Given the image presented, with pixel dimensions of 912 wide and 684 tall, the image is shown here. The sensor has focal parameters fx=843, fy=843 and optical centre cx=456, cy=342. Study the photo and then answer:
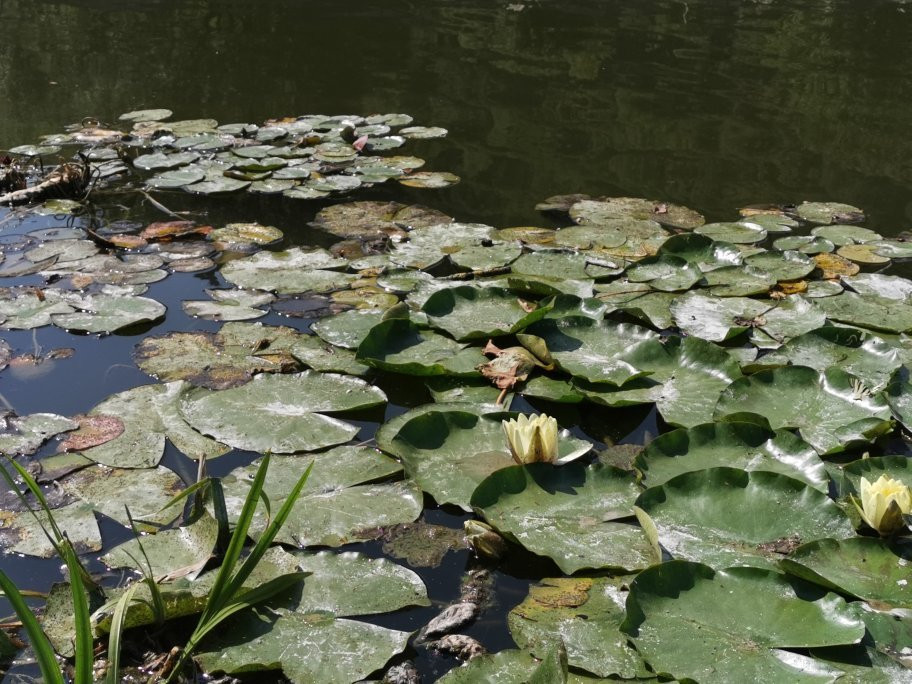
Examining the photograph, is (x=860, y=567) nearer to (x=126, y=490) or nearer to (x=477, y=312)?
(x=477, y=312)

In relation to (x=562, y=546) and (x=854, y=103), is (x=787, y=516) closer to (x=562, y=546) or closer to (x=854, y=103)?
(x=562, y=546)

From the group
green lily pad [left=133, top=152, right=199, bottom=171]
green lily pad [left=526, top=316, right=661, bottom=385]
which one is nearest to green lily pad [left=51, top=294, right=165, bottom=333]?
green lily pad [left=526, top=316, right=661, bottom=385]

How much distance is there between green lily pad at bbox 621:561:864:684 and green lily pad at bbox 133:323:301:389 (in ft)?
5.10

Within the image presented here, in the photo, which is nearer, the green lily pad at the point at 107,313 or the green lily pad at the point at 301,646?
the green lily pad at the point at 301,646

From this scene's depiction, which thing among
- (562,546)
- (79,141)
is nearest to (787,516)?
(562,546)

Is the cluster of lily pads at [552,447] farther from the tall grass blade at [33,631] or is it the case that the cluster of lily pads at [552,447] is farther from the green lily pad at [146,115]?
the green lily pad at [146,115]

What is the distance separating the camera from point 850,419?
2.35 m

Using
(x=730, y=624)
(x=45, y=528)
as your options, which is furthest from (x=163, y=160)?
(x=730, y=624)

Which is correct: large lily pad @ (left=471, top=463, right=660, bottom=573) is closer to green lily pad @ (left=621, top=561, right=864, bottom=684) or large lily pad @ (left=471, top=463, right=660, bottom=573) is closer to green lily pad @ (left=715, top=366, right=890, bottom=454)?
green lily pad @ (left=621, top=561, right=864, bottom=684)

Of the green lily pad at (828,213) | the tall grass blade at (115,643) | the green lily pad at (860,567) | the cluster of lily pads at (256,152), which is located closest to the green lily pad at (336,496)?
the tall grass blade at (115,643)

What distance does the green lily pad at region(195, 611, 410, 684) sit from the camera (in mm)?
1650

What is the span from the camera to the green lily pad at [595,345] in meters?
2.63

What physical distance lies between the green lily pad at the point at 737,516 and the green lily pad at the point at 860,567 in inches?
2.8

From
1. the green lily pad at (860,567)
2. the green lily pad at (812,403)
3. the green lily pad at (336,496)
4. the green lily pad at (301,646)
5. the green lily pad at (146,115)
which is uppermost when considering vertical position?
the green lily pad at (146,115)
